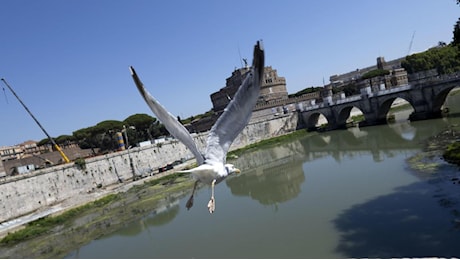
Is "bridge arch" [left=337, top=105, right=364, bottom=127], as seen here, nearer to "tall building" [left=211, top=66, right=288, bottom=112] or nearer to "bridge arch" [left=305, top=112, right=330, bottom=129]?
"bridge arch" [left=305, top=112, right=330, bottom=129]

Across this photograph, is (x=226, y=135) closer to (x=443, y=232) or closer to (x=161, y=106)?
(x=161, y=106)

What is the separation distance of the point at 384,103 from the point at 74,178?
2278cm

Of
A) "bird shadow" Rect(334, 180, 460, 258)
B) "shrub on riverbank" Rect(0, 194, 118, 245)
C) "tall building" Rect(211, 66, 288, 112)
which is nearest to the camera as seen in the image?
"bird shadow" Rect(334, 180, 460, 258)

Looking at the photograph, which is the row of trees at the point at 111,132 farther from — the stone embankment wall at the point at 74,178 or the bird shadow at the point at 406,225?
the bird shadow at the point at 406,225

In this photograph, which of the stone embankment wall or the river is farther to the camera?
the stone embankment wall

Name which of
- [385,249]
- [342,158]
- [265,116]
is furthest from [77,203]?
[265,116]

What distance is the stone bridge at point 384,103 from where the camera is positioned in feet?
80.4

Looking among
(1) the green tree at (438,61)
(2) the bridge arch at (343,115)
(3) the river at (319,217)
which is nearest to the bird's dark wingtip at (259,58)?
(3) the river at (319,217)

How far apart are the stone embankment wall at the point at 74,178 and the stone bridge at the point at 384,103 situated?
28.0 ft

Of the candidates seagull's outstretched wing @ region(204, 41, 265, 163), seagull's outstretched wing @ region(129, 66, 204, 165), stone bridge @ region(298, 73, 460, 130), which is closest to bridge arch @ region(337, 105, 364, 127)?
stone bridge @ region(298, 73, 460, 130)

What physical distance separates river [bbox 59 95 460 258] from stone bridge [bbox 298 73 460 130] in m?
7.44

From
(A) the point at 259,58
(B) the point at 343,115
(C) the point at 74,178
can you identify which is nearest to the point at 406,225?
(A) the point at 259,58

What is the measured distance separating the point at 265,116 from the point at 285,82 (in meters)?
10.7

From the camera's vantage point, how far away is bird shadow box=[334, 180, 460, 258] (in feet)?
23.3
